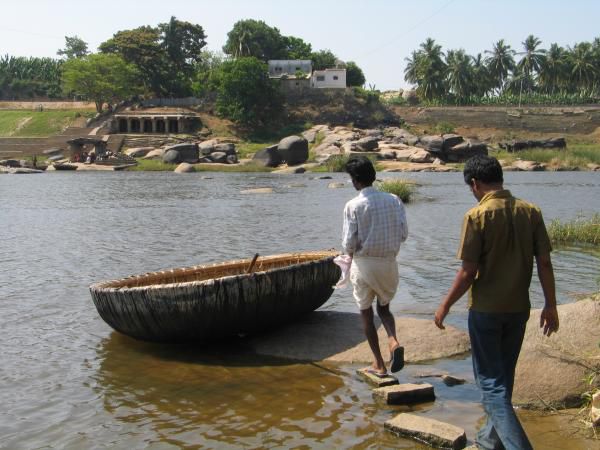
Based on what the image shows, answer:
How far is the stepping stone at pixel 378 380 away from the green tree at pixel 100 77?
76.8 metres

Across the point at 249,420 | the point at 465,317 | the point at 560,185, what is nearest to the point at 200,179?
the point at 560,185

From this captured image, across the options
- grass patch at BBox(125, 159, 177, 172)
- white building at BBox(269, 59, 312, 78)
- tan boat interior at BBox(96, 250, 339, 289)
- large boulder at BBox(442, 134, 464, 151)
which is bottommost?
tan boat interior at BBox(96, 250, 339, 289)

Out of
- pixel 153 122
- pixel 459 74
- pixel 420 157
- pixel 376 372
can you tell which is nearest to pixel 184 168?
pixel 420 157

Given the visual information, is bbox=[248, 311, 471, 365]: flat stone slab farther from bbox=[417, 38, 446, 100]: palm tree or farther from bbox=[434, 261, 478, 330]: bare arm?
bbox=[417, 38, 446, 100]: palm tree

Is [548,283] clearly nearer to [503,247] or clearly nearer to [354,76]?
[503,247]

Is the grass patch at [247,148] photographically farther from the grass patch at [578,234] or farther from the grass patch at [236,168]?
the grass patch at [578,234]

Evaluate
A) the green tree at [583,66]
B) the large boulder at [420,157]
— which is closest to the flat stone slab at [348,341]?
the large boulder at [420,157]

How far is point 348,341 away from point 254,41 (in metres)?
97.2

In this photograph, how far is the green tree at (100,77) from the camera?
78688mm

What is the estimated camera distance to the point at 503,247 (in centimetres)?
444

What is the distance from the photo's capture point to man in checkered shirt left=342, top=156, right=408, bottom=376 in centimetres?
626

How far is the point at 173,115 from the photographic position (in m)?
78.6

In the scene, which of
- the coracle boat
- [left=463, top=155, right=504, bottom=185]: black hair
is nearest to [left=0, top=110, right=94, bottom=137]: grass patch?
the coracle boat

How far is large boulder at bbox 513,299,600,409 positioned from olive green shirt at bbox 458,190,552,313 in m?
1.85
